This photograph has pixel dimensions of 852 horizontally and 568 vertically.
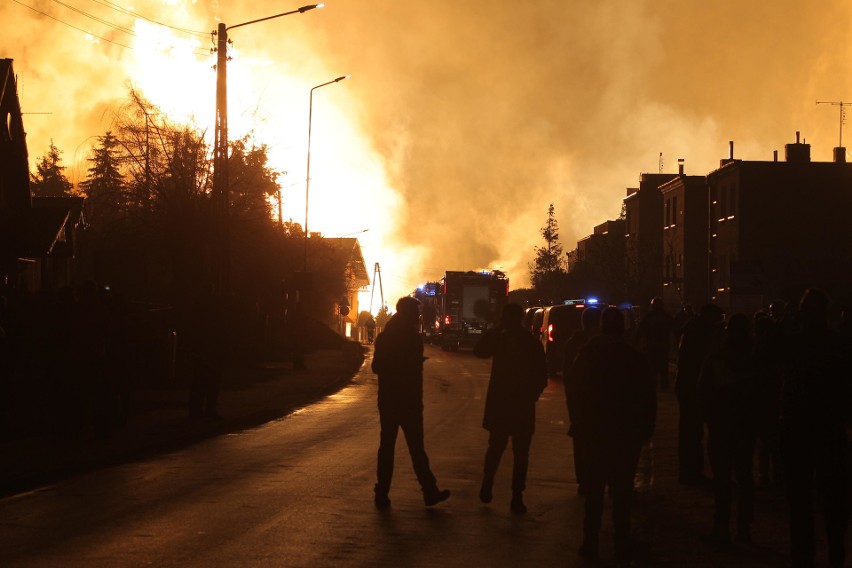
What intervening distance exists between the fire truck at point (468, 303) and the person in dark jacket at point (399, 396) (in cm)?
4530

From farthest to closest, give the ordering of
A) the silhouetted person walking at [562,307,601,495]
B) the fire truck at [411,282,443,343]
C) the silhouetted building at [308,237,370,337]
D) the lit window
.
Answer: the lit window
the silhouetted building at [308,237,370,337]
the fire truck at [411,282,443,343]
the silhouetted person walking at [562,307,601,495]

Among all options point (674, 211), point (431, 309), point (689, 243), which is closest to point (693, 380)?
point (431, 309)

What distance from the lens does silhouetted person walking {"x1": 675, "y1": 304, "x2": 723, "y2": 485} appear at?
12859 mm

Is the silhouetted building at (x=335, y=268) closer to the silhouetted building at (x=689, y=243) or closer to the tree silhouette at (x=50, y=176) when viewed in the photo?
the silhouetted building at (x=689, y=243)

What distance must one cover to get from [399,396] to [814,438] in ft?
13.8

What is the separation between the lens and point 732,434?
9.76 meters

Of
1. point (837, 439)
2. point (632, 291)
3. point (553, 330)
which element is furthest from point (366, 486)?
point (632, 291)

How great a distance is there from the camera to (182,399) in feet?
78.5

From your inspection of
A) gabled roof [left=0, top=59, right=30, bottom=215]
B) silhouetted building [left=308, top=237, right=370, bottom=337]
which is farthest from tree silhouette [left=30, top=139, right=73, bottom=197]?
gabled roof [left=0, top=59, right=30, bottom=215]

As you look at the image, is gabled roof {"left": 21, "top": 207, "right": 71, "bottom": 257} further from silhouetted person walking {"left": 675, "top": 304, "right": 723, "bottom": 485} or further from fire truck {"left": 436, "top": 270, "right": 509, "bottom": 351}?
fire truck {"left": 436, "top": 270, "right": 509, "bottom": 351}

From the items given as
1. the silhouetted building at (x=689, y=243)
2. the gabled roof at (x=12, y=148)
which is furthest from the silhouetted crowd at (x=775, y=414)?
the silhouetted building at (x=689, y=243)

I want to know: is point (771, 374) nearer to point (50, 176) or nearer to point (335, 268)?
point (335, 268)

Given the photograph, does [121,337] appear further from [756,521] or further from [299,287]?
[299,287]

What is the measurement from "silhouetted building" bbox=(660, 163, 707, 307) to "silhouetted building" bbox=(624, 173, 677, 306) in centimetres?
146
